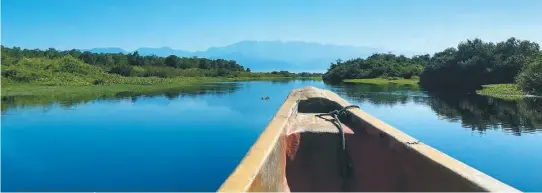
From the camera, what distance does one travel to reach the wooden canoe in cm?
262

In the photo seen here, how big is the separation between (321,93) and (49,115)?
588 inches

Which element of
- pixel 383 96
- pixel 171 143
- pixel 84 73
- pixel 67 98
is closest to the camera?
pixel 171 143

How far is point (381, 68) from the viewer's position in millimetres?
71938

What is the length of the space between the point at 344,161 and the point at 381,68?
70.2m

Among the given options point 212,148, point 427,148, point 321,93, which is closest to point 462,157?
point 321,93

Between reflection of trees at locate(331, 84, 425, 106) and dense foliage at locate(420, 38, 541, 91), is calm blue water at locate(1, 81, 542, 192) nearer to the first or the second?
reflection of trees at locate(331, 84, 425, 106)

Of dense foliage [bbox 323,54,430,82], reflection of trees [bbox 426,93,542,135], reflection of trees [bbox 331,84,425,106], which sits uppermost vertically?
dense foliage [bbox 323,54,430,82]

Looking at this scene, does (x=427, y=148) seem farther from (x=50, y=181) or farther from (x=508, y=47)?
(x=508, y=47)

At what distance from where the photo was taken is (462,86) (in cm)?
4481

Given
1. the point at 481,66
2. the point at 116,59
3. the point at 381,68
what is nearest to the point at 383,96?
the point at 481,66

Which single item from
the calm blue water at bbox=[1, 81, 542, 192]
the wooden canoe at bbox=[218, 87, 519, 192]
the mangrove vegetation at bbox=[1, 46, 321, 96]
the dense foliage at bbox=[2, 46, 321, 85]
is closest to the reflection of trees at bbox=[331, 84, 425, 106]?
the calm blue water at bbox=[1, 81, 542, 192]

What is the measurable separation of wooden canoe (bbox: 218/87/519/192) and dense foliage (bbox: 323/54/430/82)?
6462 cm

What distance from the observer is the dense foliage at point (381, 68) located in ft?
222

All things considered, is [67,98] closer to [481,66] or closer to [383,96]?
[383,96]
